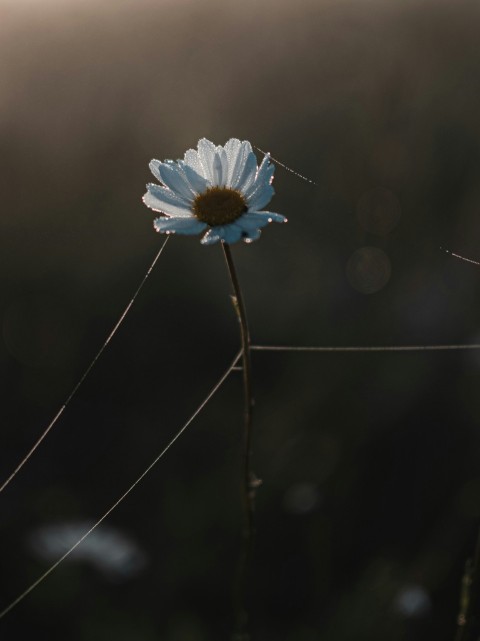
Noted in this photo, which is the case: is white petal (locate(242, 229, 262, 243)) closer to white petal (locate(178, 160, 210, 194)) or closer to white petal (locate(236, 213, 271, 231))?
white petal (locate(236, 213, 271, 231))

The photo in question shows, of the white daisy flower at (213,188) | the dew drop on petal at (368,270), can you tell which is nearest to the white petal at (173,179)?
the white daisy flower at (213,188)

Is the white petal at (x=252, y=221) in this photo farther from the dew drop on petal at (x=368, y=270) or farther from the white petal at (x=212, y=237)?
the dew drop on petal at (x=368, y=270)

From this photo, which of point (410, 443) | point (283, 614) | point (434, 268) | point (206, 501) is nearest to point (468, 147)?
point (434, 268)

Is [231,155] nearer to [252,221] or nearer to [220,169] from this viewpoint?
[220,169]

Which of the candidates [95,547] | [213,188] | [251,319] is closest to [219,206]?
[213,188]

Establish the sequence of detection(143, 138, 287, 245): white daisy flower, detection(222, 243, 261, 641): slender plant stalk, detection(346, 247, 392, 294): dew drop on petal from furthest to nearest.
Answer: detection(346, 247, 392, 294): dew drop on petal < detection(143, 138, 287, 245): white daisy flower < detection(222, 243, 261, 641): slender plant stalk

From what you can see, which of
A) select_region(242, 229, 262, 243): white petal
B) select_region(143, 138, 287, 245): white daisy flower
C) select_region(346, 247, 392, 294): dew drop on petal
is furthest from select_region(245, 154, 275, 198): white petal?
select_region(346, 247, 392, 294): dew drop on petal

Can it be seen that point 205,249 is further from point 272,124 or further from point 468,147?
point 468,147
